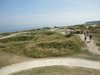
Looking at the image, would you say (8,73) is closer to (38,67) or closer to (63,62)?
(38,67)

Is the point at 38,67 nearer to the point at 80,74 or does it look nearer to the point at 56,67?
the point at 56,67

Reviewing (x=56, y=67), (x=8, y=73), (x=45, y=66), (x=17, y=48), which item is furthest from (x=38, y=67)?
(x=17, y=48)

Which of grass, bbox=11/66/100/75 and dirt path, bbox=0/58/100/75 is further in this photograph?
dirt path, bbox=0/58/100/75

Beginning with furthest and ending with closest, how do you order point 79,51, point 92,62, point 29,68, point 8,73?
1. point 79,51
2. point 92,62
3. point 29,68
4. point 8,73

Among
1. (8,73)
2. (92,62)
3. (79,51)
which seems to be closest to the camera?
(8,73)

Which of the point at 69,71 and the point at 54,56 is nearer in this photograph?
the point at 69,71

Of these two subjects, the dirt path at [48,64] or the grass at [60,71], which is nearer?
the grass at [60,71]

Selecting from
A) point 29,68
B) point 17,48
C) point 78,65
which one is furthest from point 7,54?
point 78,65

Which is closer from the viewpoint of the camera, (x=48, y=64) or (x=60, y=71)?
(x=60, y=71)
